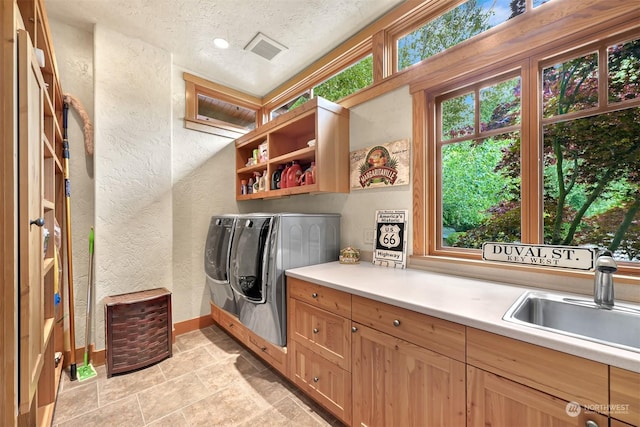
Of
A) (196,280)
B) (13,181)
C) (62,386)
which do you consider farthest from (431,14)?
(62,386)

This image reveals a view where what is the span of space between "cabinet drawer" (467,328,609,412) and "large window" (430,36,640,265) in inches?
32.9

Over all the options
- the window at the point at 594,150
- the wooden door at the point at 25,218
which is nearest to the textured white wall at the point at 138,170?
the window at the point at 594,150

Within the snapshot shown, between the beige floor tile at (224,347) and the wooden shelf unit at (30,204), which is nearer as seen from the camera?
the wooden shelf unit at (30,204)

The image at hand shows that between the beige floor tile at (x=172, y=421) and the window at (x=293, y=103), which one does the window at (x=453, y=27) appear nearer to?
the window at (x=293, y=103)

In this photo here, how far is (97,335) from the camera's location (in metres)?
2.28

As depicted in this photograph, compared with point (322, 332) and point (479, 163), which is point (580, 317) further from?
point (322, 332)

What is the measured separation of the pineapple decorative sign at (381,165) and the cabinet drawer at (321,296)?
956 millimetres

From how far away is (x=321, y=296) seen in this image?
5.33 feet

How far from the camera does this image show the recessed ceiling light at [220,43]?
242 cm

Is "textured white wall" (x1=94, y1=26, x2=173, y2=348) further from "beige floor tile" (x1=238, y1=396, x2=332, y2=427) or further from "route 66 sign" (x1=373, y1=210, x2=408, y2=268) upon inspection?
"route 66 sign" (x1=373, y1=210, x2=408, y2=268)

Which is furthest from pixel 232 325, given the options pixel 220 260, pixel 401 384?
pixel 401 384

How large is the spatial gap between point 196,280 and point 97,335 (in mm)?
910

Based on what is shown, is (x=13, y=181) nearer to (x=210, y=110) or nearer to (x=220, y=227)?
(x=220, y=227)

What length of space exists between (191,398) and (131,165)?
2043 millimetres
